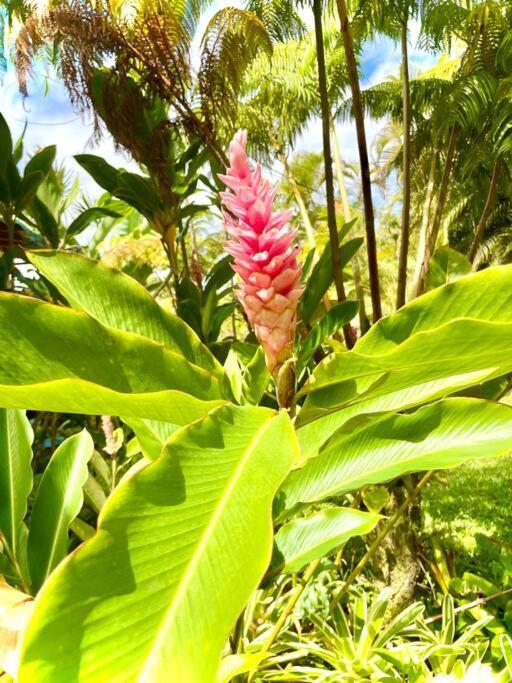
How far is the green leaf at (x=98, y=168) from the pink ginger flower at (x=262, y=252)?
1.73 m

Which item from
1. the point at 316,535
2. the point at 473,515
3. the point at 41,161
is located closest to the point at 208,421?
the point at 316,535

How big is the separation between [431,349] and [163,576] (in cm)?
36

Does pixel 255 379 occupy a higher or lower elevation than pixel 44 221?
lower

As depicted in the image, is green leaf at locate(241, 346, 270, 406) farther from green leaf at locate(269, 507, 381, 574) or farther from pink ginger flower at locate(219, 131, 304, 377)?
green leaf at locate(269, 507, 381, 574)

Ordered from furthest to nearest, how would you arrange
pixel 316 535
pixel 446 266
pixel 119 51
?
pixel 119 51 < pixel 446 266 < pixel 316 535

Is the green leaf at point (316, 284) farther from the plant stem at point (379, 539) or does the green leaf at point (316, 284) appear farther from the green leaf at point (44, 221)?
the green leaf at point (44, 221)

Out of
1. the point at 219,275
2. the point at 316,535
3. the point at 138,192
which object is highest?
the point at 138,192

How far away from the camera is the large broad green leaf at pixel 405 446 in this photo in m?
0.76

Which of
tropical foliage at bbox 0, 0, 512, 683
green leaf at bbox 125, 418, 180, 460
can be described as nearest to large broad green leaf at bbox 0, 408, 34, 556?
tropical foliage at bbox 0, 0, 512, 683

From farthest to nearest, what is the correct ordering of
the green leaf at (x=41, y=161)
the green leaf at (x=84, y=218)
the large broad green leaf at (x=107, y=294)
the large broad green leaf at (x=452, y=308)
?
the green leaf at (x=84, y=218) < the green leaf at (x=41, y=161) < the large broad green leaf at (x=107, y=294) < the large broad green leaf at (x=452, y=308)

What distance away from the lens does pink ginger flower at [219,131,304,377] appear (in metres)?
0.69

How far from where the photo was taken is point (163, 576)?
431 mm

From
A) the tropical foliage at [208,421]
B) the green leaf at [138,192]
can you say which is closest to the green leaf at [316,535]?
the tropical foliage at [208,421]

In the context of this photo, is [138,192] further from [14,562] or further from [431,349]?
[431,349]
